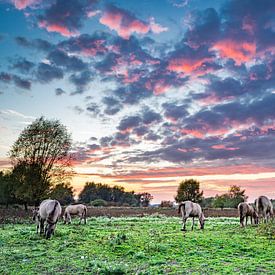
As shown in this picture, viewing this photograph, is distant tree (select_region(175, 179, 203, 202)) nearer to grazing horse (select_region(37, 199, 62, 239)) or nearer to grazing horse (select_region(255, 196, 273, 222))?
grazing horse (select_region(255, 196, 273, 222))

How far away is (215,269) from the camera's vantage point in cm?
1134

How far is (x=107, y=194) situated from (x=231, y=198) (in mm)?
63936

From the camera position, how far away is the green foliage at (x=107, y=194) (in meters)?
142

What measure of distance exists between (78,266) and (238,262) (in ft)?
19.5

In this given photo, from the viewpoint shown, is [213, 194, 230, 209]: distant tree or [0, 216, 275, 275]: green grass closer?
[0, 216, 275, 275]: green grass

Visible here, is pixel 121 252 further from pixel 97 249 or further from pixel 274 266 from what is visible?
pixel 274 266

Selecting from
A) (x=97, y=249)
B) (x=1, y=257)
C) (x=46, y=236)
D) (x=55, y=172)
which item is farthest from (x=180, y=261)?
(x=55, y=172)

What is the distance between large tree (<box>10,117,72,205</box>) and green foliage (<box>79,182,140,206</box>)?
305 ft

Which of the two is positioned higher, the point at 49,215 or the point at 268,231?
the point at 49,215

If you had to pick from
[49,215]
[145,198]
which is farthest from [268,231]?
[145,198]

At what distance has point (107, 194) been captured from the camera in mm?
147875

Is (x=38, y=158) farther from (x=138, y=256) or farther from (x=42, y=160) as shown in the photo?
(x=138, y=256)

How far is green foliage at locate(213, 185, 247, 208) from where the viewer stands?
315 ft

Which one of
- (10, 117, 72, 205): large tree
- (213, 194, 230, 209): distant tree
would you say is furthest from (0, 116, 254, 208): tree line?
(213, 194, 230, 209): distant tree
